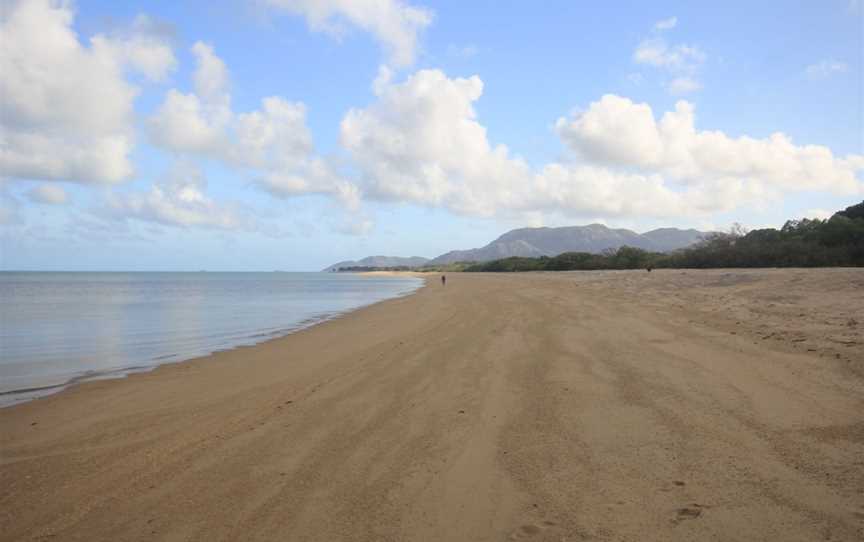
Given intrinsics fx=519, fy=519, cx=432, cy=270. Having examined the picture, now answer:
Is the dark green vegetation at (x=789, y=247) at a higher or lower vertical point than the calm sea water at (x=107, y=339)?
higher

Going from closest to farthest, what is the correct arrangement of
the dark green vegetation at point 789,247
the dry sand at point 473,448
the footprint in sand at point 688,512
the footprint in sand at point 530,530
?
the footprint in sand at point 530,530 → the footprint in sand at point 688,512 → the dry sand at point 473,448 → the dark green vegetation at point 789,247

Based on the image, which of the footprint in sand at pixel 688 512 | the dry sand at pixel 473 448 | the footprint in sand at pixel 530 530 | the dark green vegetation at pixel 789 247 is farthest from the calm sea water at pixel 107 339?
the dark green vegetation at pixel 789 247

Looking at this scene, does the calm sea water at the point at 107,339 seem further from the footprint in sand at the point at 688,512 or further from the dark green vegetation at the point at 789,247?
the dark green vegetation at the point at 789,247

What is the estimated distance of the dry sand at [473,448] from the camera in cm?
335

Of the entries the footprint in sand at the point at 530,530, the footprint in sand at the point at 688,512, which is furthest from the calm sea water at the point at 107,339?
the footprint in sand at the point at 688,512

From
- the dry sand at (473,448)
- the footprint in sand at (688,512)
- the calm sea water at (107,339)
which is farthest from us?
the calm sea water at (107,339)

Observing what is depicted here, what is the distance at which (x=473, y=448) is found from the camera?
462cm

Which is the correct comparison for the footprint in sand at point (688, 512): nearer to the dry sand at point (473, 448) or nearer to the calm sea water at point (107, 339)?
the dry sand at point (473, 448)

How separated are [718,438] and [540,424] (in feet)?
5.09

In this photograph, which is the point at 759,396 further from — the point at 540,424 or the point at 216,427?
the point at 216,427

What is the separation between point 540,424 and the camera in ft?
16.9

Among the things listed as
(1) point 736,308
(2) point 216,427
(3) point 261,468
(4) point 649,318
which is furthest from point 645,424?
(1) point 736,308

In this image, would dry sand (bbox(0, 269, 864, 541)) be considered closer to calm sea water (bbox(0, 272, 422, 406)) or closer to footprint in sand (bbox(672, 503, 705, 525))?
footprint in sand (bbox(672, 503, 705, 525))

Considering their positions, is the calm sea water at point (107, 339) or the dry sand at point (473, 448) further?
the calm sea water at point (107, 339)
